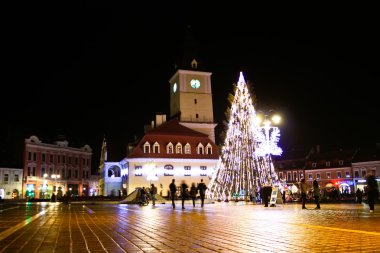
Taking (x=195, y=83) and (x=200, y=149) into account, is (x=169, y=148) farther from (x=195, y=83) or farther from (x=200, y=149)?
(x=195, y=83)

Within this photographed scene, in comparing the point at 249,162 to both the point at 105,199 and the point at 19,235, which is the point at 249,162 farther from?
the point at 105,199

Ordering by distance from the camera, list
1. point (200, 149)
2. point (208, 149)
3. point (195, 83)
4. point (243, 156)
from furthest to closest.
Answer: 1. point (195, 83)
2. point (208, 149)
3. point (200, 149)
4. point (243, 156)

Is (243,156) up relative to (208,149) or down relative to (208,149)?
down

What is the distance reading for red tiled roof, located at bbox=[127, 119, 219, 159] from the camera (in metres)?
60.7

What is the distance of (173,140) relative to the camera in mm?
62656

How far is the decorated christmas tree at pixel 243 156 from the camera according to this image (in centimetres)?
2938

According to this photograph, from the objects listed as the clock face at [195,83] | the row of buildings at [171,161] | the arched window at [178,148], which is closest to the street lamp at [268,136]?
the row of buildings at [171,161]

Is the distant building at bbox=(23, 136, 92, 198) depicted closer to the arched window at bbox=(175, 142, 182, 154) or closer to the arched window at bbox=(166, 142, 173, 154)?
the arched window at bbox=(166, 142, 173, 154)

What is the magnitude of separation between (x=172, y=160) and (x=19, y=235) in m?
52.6

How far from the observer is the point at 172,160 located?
61.5 metres

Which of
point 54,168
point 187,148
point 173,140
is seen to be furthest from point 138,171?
point 54,168

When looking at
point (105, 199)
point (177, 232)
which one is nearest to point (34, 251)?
point (177, 232)

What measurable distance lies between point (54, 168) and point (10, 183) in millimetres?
9161

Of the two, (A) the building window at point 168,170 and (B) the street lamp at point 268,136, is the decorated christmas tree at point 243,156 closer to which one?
(B) the street lamp at point 268,136
